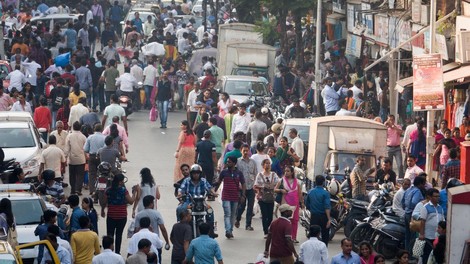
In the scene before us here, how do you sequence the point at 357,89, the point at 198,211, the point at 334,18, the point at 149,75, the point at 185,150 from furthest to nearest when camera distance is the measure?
1. the point at 334,18
2. the point at 149,75
3. the point at 357,89
4. the point at 185,150
5. the point at 198,211

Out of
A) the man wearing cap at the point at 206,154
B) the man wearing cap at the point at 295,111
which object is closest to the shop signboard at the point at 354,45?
the man wearing cap at the point at 295,111

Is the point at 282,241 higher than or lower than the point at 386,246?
higher

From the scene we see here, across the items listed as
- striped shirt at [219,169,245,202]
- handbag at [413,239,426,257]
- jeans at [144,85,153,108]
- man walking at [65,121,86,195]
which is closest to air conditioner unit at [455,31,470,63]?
man walking at [65,121,86,195]

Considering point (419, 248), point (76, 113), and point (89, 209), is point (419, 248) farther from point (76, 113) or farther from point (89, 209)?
point (76, 113)

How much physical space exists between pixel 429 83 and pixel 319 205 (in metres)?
5.64

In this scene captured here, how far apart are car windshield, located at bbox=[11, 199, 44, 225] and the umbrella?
89.7 ft

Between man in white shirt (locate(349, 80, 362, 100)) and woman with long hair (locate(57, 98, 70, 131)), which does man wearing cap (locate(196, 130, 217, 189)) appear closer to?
woman with long hair (locate(57, 98, 70, 131))

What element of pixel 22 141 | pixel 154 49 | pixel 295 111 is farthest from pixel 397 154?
pixel 154 49

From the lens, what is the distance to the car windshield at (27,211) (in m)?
22.2

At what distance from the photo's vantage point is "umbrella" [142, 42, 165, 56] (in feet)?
163

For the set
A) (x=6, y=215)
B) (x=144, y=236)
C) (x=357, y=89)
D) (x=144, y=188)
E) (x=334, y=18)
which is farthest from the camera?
(x=334, y=18)

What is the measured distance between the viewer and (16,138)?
29.5 metres

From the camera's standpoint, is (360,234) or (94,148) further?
(94,148)

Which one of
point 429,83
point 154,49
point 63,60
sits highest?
point 154,49
